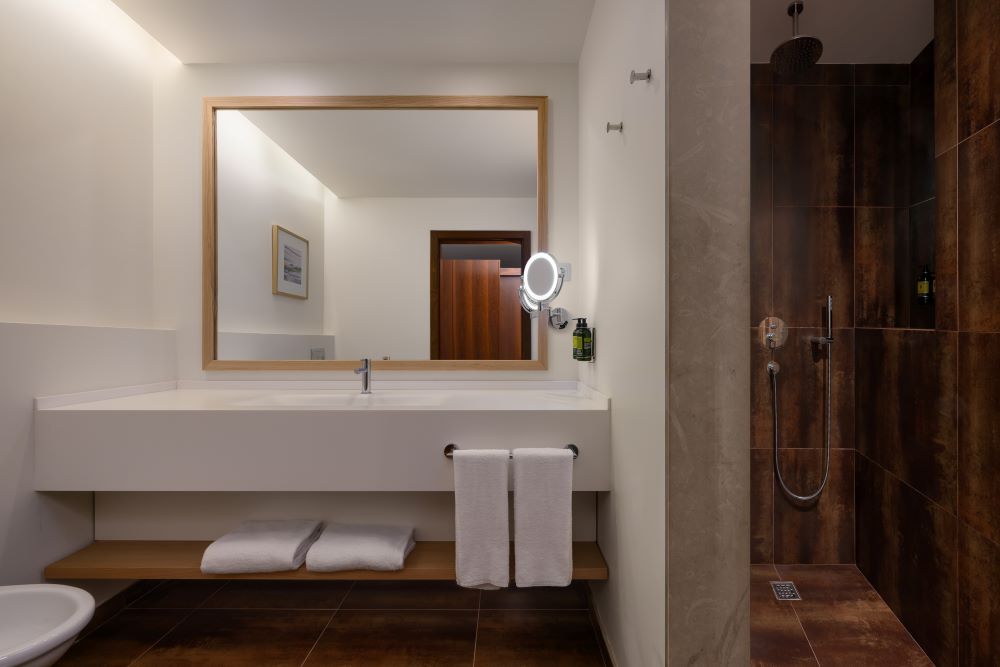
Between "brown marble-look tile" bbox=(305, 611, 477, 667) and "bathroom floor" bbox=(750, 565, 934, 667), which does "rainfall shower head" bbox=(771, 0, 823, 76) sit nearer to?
"bathroom floor" bbox=(750, 565, 934, 667)

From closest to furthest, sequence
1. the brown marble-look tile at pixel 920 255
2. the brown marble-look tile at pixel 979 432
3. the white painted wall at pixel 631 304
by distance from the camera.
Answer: the white painted wall at pixel 631 304 < the brown marble-look tile at pixel 979 432 < the brown marble-look tile at pixel 920 255

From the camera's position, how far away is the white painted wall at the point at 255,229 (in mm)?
2279

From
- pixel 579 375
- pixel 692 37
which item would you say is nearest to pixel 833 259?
pixel 579 375

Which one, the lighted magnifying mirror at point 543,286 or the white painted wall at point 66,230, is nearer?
the white painted wall at point 66,230

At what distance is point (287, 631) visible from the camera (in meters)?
1.81

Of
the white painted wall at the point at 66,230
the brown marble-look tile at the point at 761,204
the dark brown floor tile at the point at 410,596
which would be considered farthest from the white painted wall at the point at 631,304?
the white painted wall at the point at 66,230

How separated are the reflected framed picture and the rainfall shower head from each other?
6.90 ft

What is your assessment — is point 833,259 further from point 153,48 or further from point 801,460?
point 153,48

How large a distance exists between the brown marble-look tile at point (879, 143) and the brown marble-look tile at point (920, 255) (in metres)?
0.13

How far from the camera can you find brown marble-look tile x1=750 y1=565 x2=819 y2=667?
5.55ft

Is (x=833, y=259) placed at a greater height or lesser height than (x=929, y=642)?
greater

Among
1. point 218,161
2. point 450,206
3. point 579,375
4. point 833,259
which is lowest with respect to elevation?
point 579,375

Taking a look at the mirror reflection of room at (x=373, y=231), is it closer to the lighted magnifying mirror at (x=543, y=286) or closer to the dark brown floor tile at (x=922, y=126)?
the lighted magnifying mirror at (x=543, y=286)

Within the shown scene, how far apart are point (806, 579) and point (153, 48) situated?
12.1ft
